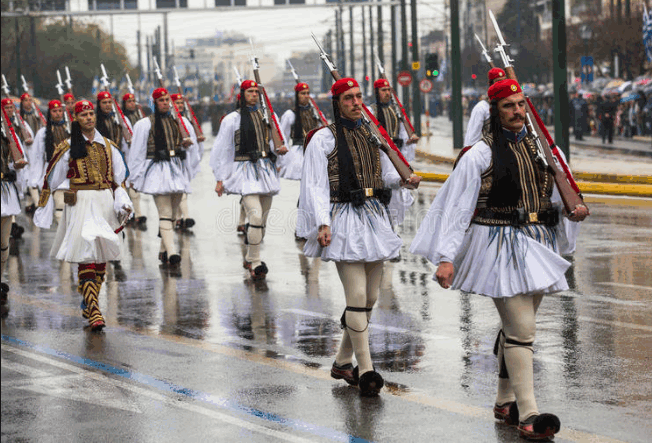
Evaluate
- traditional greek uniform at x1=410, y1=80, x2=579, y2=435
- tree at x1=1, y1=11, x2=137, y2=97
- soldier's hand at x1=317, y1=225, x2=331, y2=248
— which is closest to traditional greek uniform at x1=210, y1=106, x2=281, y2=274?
soldier's hand at x1=317, y1=225, x2=331, y2=248

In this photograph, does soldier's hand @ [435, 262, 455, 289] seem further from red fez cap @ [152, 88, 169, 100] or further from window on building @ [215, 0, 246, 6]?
window on building @ [215, 0, 246, 6]

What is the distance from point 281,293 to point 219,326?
1.88 metres

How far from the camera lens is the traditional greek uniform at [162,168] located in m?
15.4

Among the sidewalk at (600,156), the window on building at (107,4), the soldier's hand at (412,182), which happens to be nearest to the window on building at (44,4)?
the window on building at (107,4)

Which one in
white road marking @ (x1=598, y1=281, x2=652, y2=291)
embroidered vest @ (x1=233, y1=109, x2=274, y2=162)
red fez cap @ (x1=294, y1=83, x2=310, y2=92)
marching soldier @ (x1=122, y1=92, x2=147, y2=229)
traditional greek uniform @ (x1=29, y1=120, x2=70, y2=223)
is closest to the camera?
white road marking @ (x1=598, y1=281, x2=652, y2=291)

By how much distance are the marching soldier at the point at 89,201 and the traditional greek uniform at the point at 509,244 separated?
176 inches

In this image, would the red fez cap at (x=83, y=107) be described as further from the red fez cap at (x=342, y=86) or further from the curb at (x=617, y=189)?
the curb at (x=617, y=189)

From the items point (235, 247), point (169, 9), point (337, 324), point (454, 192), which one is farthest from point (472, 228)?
point (169, 9)

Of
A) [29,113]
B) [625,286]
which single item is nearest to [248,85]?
[625,286]

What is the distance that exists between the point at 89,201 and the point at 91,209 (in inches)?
2.8

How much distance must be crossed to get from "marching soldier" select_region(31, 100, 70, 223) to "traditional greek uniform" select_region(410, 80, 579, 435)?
12666 millimetres

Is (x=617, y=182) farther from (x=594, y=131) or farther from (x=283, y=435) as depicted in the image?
(x=594, y=131)

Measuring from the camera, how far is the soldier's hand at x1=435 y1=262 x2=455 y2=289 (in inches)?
→ 277

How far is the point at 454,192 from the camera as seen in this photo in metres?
7.20
